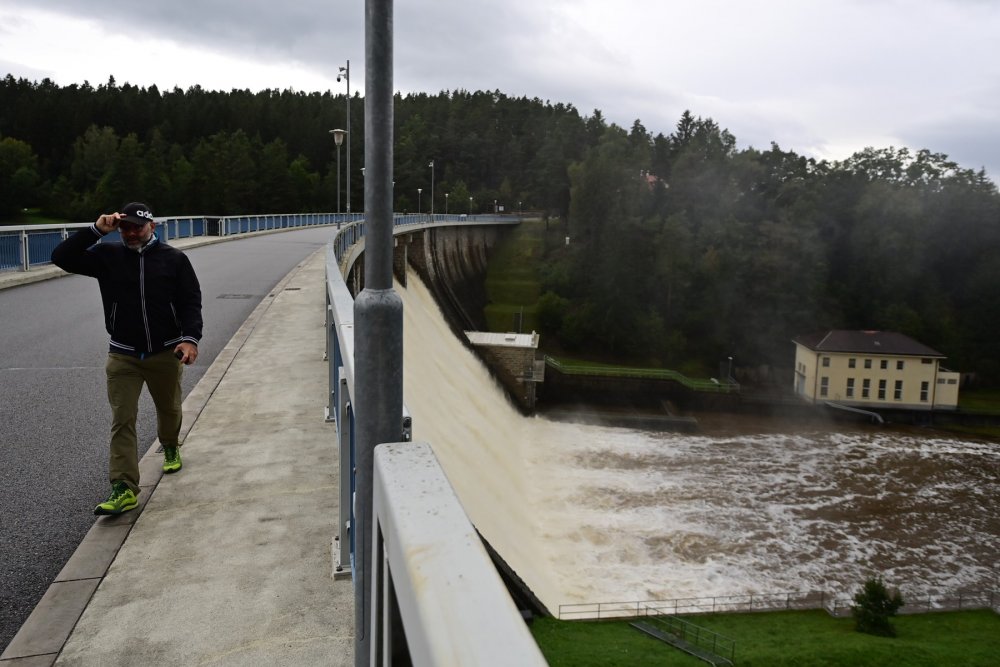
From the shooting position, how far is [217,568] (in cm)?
394

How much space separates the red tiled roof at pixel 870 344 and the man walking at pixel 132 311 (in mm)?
48907

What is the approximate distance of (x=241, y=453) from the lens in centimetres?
565

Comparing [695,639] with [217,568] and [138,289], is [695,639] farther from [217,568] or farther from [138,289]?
[138,289]

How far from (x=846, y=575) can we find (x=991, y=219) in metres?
57.1

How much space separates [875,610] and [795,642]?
2.70 m

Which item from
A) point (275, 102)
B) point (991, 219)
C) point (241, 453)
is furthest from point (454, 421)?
point (275, 102)

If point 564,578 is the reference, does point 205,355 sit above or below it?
above

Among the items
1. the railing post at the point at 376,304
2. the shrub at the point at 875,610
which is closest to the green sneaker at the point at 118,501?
the railing post at the point at 376,304

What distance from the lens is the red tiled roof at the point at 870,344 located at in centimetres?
4697

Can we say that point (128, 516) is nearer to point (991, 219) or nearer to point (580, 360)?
point (580, 360)

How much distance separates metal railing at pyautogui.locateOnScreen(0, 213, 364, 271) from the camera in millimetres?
15799

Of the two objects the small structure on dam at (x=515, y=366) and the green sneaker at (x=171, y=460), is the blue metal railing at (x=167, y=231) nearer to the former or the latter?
the green sneaker at (x=171, y=460)

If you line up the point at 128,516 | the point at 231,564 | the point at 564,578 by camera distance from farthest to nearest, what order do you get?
the point at 564,578, the point at 128,516, the point at 231,564

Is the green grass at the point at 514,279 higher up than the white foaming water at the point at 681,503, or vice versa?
the green grass at the point at 514,279
